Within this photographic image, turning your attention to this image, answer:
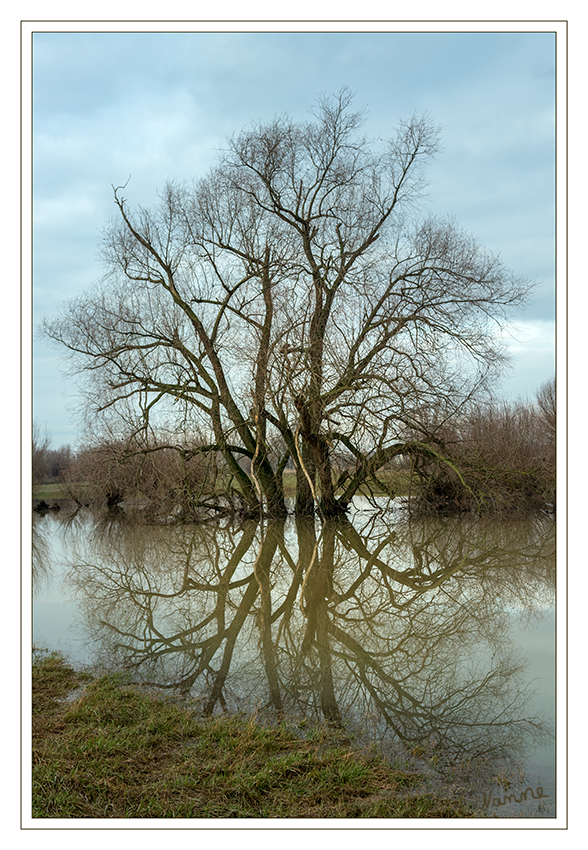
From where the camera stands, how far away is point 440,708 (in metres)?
4.47

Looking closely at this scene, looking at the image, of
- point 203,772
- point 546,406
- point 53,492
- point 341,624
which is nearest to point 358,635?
point 341,624

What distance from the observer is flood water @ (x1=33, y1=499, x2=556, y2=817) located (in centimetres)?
404

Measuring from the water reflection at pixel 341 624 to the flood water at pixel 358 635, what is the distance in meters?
0.02

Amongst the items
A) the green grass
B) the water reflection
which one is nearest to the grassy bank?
the water reflection

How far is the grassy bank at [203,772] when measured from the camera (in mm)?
3252

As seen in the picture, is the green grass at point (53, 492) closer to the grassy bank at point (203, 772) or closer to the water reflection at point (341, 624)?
the water reflection at point (341, 624)

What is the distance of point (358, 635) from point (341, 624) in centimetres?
43

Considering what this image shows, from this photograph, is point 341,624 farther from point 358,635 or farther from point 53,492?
point 53,492

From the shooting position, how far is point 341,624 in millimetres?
6793

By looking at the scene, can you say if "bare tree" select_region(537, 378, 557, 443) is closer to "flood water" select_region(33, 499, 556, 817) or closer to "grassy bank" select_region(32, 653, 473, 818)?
"flood water" select_region(33, 499, 556, 817)

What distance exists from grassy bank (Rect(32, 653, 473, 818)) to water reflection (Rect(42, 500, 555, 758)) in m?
0.45

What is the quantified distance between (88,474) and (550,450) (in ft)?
50.0
